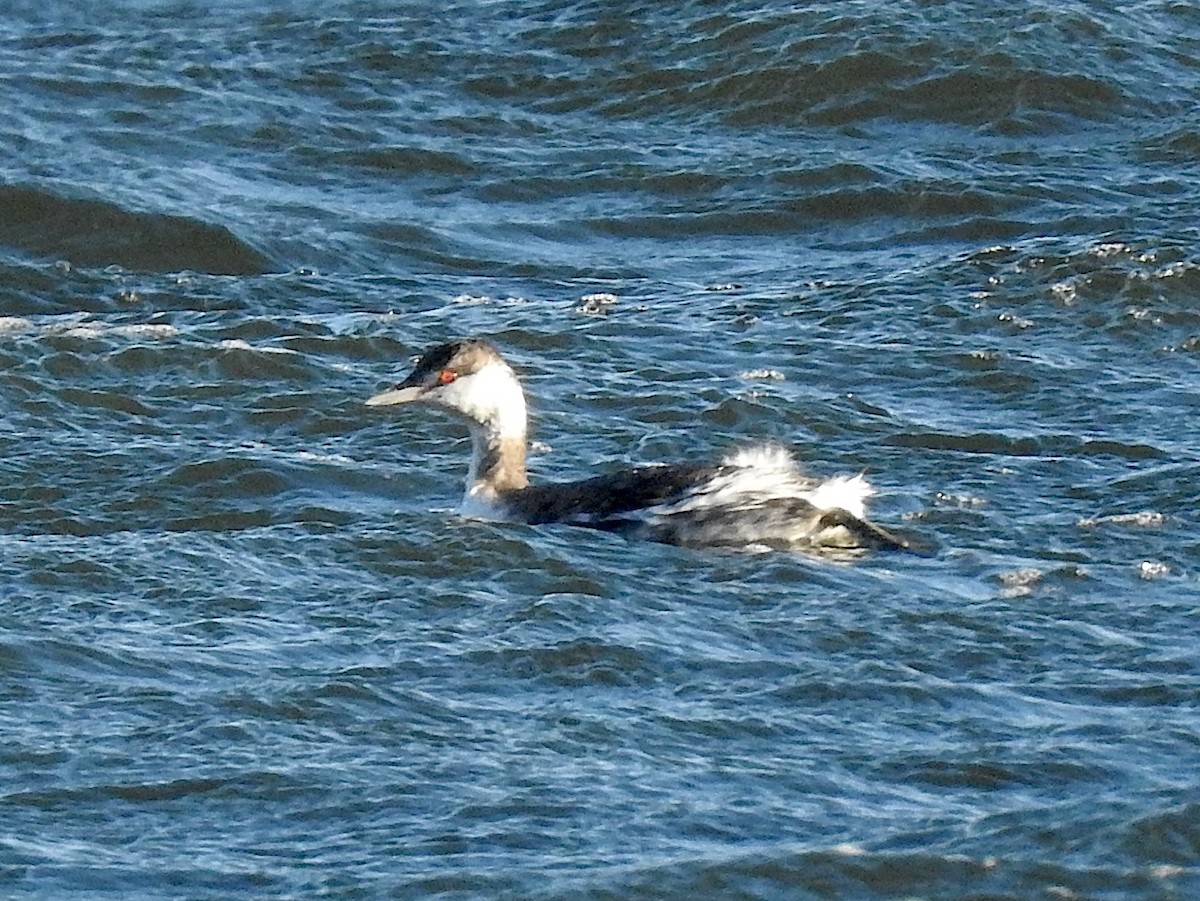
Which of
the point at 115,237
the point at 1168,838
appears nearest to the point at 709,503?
the point at 1168,838

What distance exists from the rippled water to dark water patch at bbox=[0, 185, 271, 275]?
4 centimetres

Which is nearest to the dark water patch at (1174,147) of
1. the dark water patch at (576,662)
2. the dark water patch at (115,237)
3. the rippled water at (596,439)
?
the rippled water at (596,439)

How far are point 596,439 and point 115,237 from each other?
11.5ft

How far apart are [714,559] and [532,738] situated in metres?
2.03

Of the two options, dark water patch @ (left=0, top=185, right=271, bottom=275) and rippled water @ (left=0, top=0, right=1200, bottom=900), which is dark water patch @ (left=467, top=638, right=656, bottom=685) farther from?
dark water patch @ (left=0, top=185, right=271, bottom=275)

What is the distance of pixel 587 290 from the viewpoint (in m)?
12.7

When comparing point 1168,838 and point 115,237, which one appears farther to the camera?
point 115,237

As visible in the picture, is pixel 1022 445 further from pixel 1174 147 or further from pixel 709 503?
pixel 1174 147

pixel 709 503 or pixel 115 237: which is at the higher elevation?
pixel 115 237

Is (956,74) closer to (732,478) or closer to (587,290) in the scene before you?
(587,290)

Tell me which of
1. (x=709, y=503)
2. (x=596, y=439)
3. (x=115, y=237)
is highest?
(x=115, y=237)

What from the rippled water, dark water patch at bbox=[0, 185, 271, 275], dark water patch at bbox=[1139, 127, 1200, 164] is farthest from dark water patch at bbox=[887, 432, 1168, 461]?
dark water patch at bbox=[1139, 127, 1200, 164]

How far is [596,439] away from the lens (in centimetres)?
1086

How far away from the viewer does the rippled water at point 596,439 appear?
6852 mm
